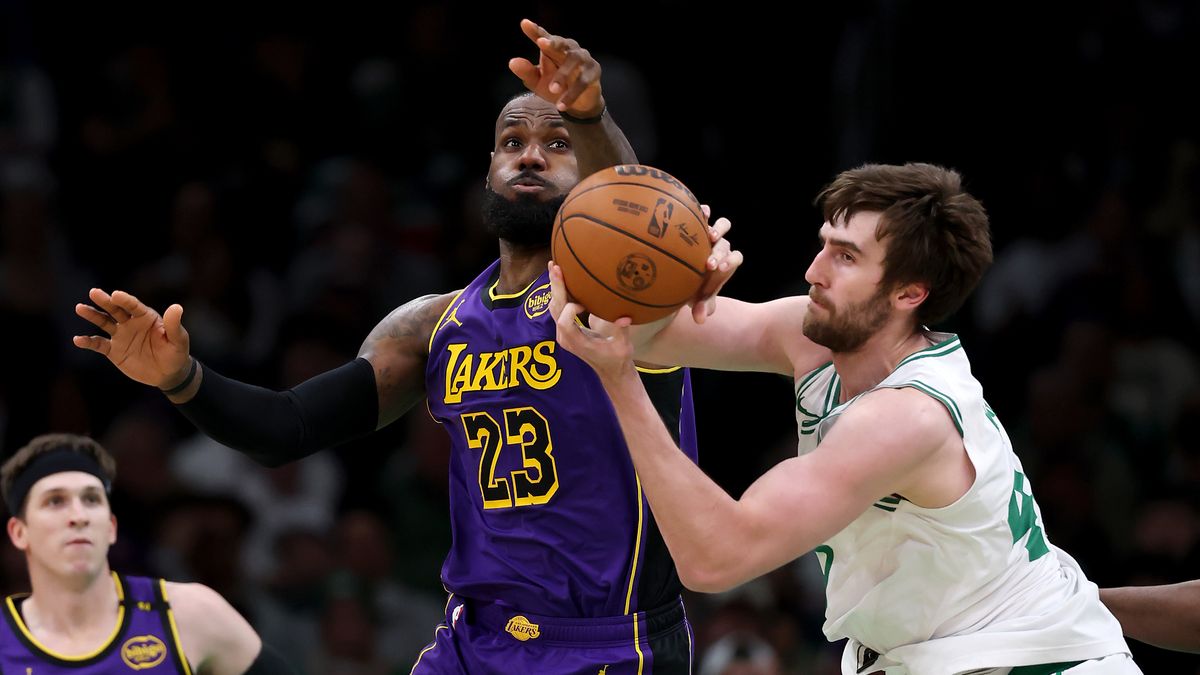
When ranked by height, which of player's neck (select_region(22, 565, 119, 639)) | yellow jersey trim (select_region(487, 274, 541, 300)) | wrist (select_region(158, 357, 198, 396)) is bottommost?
player's neck (select_region(22, 565, 119, 639))

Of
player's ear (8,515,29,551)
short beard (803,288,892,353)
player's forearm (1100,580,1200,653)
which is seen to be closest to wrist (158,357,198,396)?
short beard (803,288,892,353)

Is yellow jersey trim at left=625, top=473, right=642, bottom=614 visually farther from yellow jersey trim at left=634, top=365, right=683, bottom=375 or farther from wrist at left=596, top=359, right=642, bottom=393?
wrist at left=596, top=359, right=642, bottom=393

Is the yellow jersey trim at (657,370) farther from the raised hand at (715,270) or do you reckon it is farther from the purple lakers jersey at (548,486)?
the raised hand at (715,270)

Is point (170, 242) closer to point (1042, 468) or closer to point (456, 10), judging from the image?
point (456, 10)

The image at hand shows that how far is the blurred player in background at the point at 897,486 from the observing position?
3.71 m

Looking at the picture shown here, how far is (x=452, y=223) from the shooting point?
9.59 meters

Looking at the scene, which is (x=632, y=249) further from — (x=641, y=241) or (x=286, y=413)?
(x=286, y=413)

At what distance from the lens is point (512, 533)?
15.0ft

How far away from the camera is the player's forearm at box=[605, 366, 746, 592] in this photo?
3682mm

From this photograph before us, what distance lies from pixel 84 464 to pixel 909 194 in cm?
356

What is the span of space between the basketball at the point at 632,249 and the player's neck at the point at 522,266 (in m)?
0.85

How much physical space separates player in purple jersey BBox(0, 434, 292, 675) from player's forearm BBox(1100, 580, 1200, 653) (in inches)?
122

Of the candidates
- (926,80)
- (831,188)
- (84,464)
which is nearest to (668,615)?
(831,188)

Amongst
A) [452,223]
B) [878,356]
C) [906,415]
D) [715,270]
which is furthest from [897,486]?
[452,223]
